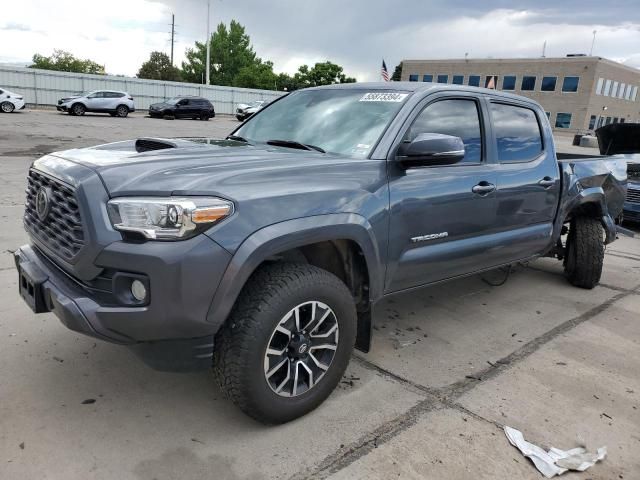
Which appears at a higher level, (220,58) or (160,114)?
(220,58)

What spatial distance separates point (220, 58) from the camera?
78438 mm

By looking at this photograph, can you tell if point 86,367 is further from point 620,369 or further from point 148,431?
point 620,369

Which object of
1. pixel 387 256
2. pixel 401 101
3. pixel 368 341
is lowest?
pixel 368 341

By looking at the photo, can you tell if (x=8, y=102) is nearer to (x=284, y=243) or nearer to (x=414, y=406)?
(x=284, y=243)

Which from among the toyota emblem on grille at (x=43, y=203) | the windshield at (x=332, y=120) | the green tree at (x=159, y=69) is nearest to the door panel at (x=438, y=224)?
the windshield at (x=332, y=120)

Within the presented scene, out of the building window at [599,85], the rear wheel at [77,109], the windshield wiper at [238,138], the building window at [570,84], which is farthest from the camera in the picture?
the building window at [570,84]

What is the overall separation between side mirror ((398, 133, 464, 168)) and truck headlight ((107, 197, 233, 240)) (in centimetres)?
125

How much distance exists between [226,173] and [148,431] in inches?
53.3

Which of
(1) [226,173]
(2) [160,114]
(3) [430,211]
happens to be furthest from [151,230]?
(2) [160,114]

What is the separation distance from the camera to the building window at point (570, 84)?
6009cm

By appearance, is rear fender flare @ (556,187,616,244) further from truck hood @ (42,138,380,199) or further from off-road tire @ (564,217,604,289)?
truck hood @ (42,138,380,199)

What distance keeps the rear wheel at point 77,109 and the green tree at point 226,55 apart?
5270 cm

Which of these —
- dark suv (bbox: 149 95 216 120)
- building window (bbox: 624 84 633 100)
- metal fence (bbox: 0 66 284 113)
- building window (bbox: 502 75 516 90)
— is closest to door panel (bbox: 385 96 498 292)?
dark suv (bbox: 149 95 216 120)

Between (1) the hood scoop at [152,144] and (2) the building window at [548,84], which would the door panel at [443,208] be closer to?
(1) the hood scoop at [152,144]
